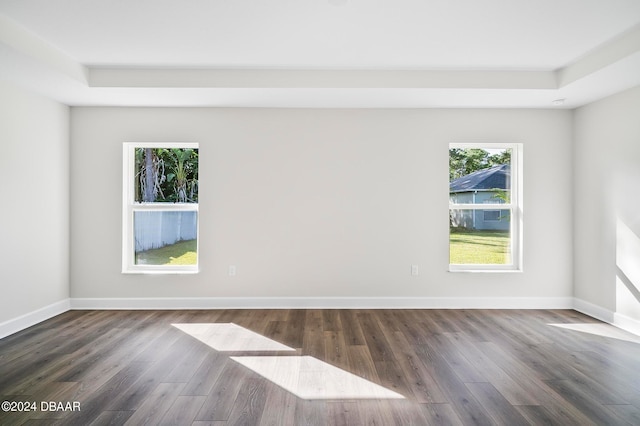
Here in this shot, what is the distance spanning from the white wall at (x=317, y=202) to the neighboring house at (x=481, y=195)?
31 centimetres

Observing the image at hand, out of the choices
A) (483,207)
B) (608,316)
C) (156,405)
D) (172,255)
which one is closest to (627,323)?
(608,316)

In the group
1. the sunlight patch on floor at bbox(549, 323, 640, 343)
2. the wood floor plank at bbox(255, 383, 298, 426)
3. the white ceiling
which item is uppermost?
the white ceiling

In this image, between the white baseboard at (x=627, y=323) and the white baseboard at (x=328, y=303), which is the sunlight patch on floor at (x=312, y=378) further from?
the white baseboard at (x=627, y=323)

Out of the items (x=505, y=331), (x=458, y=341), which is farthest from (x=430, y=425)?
(x=505, y=331)

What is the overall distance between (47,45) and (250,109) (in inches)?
81.0

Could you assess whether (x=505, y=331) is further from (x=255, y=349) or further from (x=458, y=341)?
(x=255, y=349)

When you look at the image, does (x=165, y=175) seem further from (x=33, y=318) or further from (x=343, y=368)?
(x=343, y=368)

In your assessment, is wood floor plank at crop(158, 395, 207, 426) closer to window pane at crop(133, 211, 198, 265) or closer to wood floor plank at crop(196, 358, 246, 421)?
wood floor plank at crop(196, 358, 246, 421)

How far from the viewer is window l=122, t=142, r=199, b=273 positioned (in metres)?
4.61

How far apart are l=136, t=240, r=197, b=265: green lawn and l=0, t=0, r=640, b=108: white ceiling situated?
182 centimetres

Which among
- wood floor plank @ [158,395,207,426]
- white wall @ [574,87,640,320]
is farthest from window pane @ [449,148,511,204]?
wood floor plank @ [158,395,207,426]

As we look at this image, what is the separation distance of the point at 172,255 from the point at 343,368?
9.65ft

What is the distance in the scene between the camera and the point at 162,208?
182 inches

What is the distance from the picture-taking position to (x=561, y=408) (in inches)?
88.0
